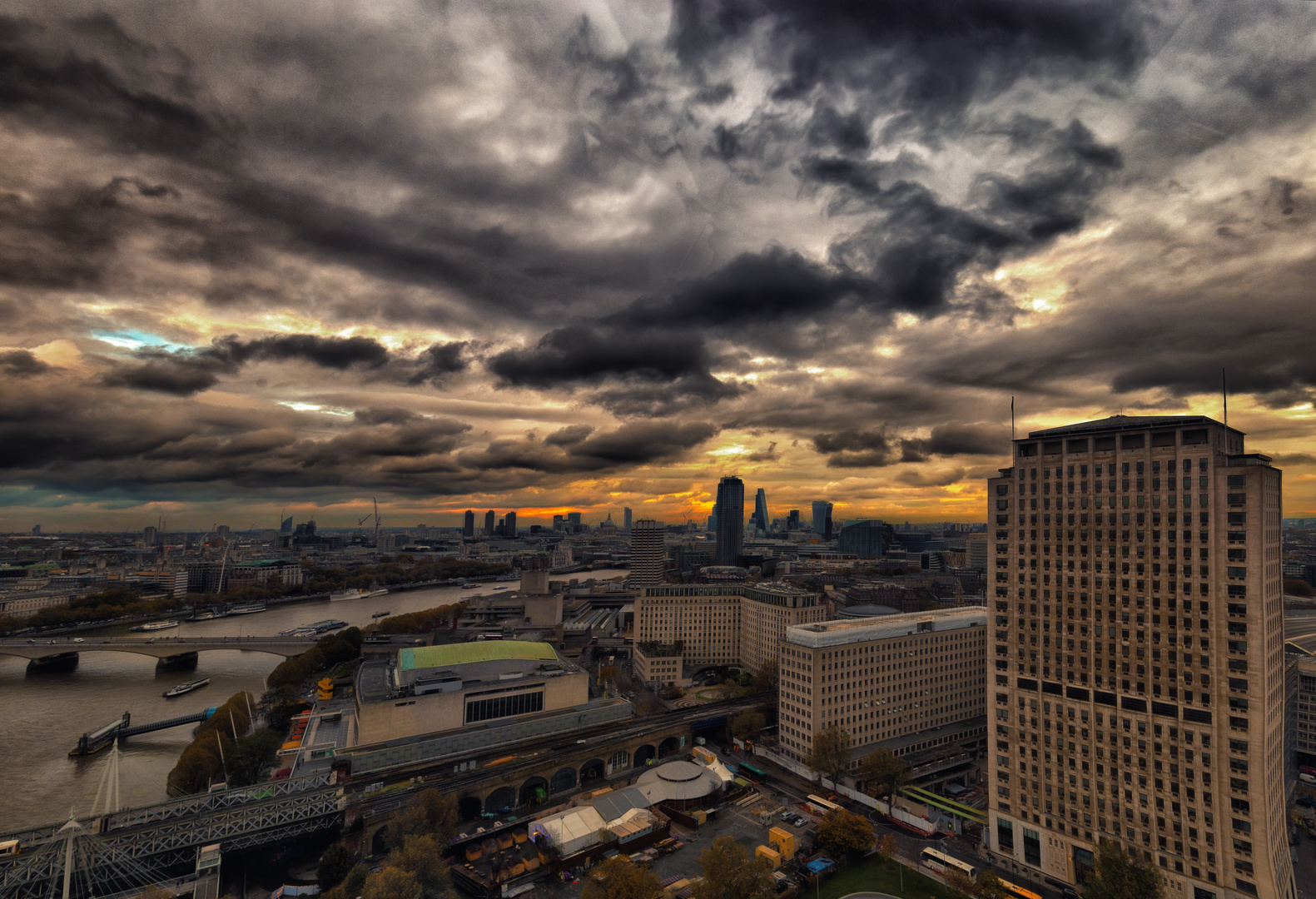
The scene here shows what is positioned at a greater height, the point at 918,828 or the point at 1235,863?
the point at 1235,863

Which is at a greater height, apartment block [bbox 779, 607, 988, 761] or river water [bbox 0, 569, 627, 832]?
apartment block [bbox 779, 607, 988, 761]

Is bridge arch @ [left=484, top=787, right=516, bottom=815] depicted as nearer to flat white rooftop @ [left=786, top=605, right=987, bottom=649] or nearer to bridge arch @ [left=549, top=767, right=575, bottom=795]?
bridge arch @ [left=549, top=767, right=575, bottom=795]

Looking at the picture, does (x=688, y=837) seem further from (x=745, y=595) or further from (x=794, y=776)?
(x=745, y=595)

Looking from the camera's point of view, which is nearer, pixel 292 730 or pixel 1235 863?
pixel 1235 863

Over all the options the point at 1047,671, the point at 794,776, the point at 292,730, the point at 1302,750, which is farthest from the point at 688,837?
the point at 1302,750

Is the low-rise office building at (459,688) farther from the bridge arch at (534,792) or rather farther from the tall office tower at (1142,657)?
the tall office tower at (1142,657)

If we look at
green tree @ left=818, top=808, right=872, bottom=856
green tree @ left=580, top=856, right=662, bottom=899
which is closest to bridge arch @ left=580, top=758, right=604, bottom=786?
green tree @ left=580, top=856, right=662, bottom=899
